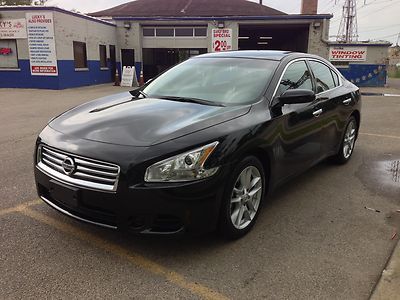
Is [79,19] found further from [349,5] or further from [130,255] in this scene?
[349,5]

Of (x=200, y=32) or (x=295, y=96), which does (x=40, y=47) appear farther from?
(x=295, y=96)

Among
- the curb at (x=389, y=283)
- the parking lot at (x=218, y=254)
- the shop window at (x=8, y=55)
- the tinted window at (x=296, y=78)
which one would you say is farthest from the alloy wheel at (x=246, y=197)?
the shop window at (x=8, y=55)

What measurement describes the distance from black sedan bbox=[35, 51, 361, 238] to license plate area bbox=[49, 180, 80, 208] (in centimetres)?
1

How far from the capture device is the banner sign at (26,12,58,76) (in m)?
18.8

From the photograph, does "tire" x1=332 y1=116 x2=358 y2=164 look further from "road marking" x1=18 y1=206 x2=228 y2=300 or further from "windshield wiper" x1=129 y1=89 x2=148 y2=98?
"road marking" x1=18 y1=206 x2=228 y2=300

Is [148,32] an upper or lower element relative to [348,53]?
upper

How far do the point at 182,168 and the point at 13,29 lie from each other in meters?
19.5

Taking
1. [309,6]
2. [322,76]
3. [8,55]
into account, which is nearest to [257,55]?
[322,76]

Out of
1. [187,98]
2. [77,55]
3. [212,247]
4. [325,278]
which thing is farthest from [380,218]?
[77,55]

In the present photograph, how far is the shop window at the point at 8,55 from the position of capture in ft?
64.3

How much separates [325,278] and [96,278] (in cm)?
168

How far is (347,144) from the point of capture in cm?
593

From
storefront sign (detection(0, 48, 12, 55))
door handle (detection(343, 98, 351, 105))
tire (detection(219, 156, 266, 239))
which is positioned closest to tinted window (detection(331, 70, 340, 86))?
door handle (detection(343, 98, 351, 105))

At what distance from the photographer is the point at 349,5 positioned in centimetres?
6669
